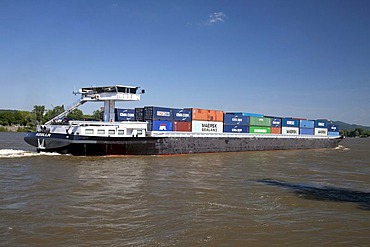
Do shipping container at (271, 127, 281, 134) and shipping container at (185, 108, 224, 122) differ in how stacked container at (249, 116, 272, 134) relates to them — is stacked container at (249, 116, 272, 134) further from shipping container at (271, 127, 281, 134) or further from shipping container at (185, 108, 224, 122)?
shipping container at (185, 108, 224, 122)

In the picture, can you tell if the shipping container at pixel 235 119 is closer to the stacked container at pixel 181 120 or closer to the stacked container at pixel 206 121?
the stacked container at pixel 206 121

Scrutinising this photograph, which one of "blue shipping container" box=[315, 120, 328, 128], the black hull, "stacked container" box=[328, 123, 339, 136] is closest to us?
the black hull

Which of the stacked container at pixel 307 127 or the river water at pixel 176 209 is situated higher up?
the stacked container at pixel 307 127

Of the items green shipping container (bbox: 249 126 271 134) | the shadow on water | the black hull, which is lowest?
the shadow on water

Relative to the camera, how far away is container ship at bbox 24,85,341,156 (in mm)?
25938

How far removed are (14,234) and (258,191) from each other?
9898 mm

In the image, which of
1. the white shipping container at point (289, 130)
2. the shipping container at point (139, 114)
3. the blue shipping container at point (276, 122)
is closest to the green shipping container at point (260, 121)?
the blue shipping container at point (276, 122)

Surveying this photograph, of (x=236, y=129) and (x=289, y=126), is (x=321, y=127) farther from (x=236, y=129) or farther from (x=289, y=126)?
(x=236, y=129)

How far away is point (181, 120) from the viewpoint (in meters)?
32.4

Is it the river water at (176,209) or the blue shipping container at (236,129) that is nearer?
the river water at (176,209)

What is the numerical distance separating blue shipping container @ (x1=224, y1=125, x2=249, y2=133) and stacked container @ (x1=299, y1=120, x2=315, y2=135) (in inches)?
572

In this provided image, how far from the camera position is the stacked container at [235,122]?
1499 inches

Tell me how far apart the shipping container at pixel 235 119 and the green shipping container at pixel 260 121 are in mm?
1182

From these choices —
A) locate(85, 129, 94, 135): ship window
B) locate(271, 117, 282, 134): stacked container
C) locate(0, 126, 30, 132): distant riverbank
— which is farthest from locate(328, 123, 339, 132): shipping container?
locate(0, 126, 30, 132): distant riverbank
